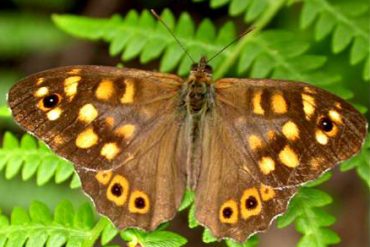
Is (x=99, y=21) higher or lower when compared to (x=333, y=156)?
higher

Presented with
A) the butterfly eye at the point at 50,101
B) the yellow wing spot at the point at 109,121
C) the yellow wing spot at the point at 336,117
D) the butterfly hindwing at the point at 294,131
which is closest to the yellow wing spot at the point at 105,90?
the yellow wing spot at the point at 109,121

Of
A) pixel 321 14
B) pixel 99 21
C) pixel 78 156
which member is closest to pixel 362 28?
pixel 321 14

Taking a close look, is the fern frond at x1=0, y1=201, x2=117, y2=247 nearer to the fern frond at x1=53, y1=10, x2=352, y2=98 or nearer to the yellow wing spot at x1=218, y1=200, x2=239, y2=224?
the yellow wing spot at x1=218, y1=200, x2=239, y2=224

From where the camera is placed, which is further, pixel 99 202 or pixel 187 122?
pixel 187 122

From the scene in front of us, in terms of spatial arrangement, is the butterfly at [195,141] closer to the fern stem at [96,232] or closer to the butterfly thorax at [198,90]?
the butterfly thorax at [198,90]

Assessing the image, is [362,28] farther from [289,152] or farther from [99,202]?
[99,202]

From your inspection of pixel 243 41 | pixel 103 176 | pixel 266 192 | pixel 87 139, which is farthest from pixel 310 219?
pixel 243 41

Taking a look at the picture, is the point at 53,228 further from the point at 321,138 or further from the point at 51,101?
the point at 321,138
